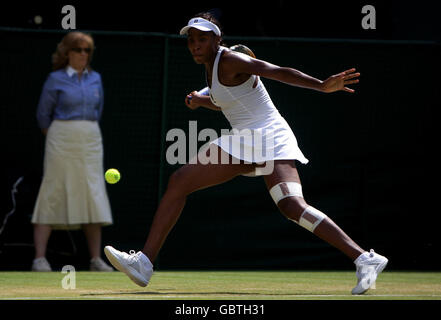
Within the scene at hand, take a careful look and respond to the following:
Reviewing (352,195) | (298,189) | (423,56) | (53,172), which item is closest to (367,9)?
(423,56)

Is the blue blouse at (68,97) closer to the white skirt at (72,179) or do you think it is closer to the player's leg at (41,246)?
the white skirt at (72,179)

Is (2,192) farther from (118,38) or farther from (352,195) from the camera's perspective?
(352,195)

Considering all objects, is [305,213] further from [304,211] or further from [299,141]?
[299,141]

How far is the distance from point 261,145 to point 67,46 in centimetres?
348

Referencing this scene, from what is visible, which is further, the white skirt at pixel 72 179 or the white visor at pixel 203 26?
the white skirt at pixel 72 179

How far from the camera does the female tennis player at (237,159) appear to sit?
21.0 ft

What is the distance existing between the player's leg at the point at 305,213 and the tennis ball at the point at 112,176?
2902mm

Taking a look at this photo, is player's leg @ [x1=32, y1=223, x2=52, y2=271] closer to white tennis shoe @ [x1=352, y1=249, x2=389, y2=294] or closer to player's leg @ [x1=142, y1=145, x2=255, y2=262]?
player's leg @ [x1=142, y1=145, x2=255, y2=262]

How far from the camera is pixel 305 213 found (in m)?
6.45

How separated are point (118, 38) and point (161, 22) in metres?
1.70

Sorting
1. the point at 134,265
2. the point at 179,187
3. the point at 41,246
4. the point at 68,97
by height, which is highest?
the point at 68,97

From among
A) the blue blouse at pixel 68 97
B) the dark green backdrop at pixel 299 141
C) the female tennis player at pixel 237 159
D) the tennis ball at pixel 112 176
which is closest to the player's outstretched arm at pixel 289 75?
the female tennis player at pixel 237 159

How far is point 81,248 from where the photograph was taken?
390 inches

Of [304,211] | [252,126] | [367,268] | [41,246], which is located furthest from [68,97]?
[367,268]
